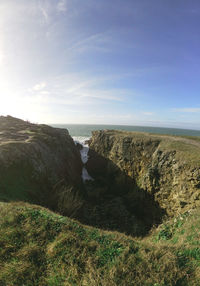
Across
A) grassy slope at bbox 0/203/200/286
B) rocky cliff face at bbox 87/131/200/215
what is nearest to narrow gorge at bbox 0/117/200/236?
rocky cliff face at bbox 87/131/200/215

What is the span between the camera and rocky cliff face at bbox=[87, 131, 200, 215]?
464 inches

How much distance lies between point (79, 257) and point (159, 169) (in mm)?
13435

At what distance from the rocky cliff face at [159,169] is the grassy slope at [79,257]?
695 centimetres

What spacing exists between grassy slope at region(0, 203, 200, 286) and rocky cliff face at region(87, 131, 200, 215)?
695 centimetres

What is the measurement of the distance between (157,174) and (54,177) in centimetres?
1203

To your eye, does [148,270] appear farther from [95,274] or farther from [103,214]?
[103,214]

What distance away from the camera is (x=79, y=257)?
4254 mm

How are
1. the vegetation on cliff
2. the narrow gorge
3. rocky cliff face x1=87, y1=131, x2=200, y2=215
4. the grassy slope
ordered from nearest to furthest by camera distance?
the grassy slope
the vegetation on cliff
the narrow gorge
rocky cliff face x1=87, y1=131, x2=200, y2=215

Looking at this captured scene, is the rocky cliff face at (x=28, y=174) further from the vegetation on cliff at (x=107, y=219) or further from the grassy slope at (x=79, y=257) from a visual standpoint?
the grassy slope at (x=79, y=257)

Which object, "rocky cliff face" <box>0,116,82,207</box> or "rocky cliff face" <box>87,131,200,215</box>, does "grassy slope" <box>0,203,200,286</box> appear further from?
"rocky cliff face" <box>87,131,200,215</box>

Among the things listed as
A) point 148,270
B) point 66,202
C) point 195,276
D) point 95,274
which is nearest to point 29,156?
point 66,202

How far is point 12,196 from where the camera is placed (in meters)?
8.88

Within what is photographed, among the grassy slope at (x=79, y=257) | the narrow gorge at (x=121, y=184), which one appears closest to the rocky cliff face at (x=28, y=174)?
the narrow gorge at (x=121, y=184)

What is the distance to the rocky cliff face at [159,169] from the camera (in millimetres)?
11773
